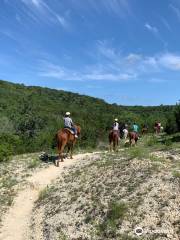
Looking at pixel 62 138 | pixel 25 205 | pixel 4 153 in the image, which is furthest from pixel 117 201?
pixel 4 153

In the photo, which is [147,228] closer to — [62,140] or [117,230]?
[117,230]

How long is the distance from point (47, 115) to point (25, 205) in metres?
81.6

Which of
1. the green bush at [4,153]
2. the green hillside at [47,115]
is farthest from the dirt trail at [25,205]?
the green hillside at [47,115]

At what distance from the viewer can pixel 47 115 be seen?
101 m

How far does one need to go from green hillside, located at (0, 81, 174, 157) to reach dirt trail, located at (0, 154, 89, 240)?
1796 cm

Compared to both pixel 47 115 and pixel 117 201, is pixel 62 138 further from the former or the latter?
pixel 47 115

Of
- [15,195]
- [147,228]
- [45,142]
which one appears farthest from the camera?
[45,142]

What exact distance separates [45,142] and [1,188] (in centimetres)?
3010

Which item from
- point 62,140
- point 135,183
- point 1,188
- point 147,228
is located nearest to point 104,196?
point 135,183

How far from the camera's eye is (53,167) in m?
25.0

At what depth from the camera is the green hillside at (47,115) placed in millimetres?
56256

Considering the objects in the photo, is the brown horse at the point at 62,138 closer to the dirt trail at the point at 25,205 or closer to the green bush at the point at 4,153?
the dirt trail at the point at 25,205

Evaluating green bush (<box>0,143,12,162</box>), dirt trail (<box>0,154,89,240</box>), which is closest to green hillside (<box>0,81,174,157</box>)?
green bush (<box>0,143,12,162</box>)

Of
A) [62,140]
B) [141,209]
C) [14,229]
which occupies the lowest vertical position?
[14,229]
